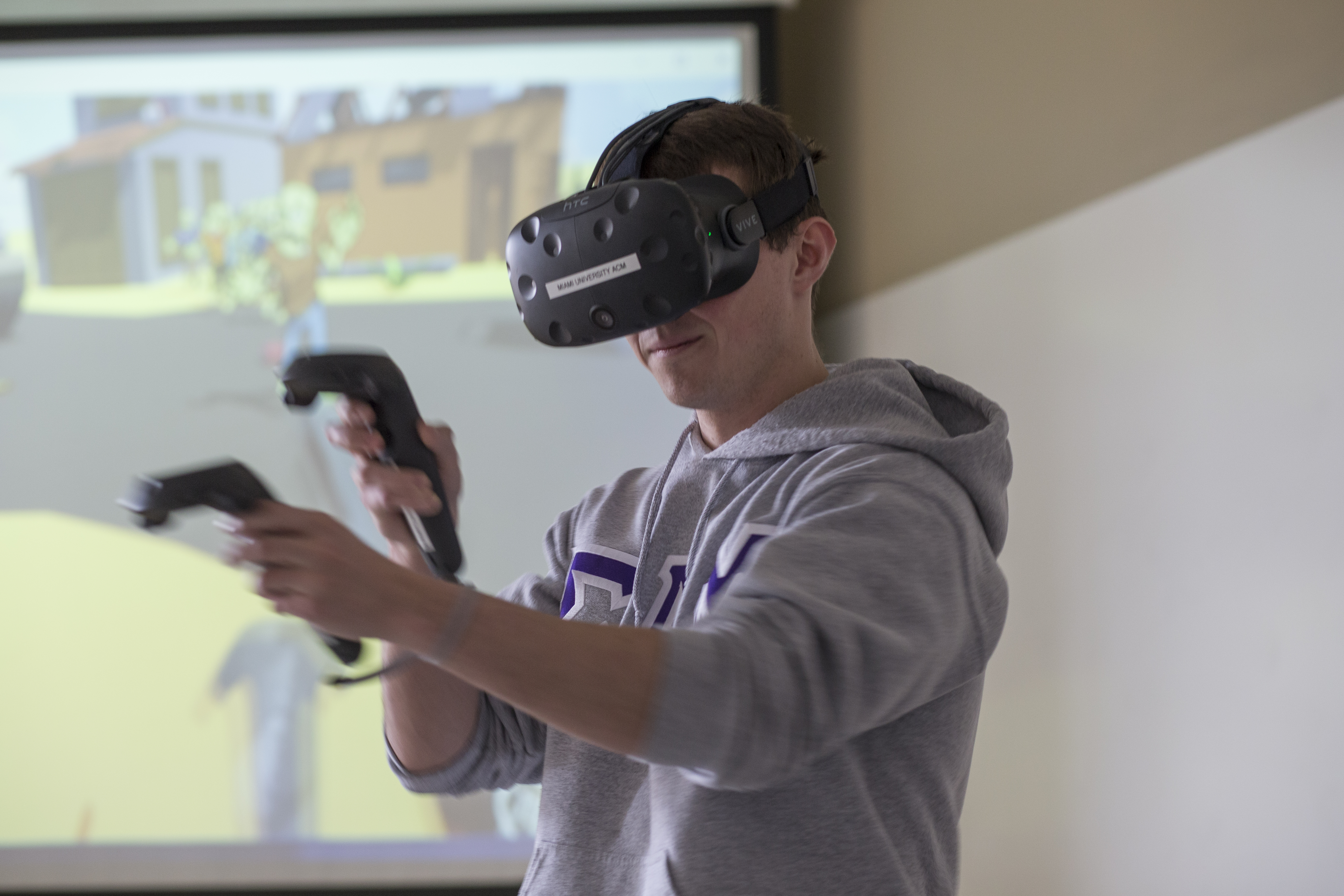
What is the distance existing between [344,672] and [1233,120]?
2.24m

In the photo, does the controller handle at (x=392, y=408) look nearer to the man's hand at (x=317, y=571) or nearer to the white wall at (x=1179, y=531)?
the man's hand at (x=317, y=571)

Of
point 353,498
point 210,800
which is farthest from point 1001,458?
point 210,800

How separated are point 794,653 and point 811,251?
0.46 m

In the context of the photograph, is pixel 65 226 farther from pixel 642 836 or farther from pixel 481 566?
pixel 642 836

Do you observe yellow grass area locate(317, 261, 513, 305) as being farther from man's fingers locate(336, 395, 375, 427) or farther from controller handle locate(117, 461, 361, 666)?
controller handle locate(117, 461, 361, 666)

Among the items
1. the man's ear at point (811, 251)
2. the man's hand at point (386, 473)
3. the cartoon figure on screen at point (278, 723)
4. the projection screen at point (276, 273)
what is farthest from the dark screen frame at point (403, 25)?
the man's hand at point (386, 473)

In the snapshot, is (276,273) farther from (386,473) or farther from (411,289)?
(386,473)

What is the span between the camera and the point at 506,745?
39.9 inches

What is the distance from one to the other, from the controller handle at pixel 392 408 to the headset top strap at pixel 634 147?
242mm

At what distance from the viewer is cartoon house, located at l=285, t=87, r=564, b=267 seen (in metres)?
2.66

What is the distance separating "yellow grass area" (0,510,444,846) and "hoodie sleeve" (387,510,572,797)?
5.30ft

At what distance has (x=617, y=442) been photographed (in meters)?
2.67

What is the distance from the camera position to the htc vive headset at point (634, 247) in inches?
31.0

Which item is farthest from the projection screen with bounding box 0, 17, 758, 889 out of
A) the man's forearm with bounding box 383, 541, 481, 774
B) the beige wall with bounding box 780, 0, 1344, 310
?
the man's forearm with bounding box 383, 541, 481, 774
